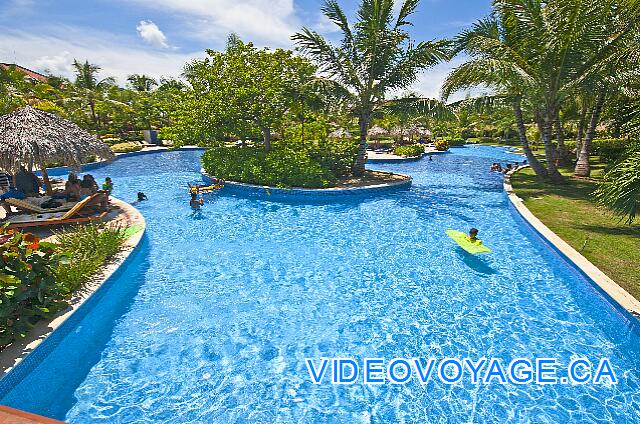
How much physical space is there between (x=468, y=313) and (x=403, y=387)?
272 centimetres

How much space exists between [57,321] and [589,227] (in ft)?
47.3

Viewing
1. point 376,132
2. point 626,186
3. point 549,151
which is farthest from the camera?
point 376,132

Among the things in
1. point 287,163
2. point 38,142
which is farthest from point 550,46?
point 38,142

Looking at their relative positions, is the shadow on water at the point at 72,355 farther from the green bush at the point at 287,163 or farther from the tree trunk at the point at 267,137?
the tree trunk at the point at 267,137

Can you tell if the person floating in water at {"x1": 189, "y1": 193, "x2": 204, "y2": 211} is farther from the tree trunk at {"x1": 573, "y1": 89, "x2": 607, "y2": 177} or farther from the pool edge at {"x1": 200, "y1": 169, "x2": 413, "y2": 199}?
the tree trunk at {"x1": 573, "y1": 89, "x2": 607, "y2": 177}

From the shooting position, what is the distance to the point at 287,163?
57.4 feet

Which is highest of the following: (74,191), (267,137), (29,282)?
(267,137)

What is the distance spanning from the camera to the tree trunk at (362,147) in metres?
19.7

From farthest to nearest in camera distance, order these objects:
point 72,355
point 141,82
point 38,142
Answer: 1. point 141,82
2. point 38,142
3. point 72,355

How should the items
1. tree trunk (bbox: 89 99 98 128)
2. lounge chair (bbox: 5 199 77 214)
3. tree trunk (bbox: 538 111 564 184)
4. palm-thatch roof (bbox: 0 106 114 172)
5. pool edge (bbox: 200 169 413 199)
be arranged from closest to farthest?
lounge chair (bbox: 5 199 77 214), palm-thatch roof (bbox: 0 106 114 172), pool edge (bbox: 200 169 413 199), tree trunk (bbox: 538 111 564 184), tree trunk (bbox: 89 99 98 128)

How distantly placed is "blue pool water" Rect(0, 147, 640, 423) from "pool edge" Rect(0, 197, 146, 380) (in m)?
0.33

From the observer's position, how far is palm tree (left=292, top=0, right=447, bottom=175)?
17328 millimetres

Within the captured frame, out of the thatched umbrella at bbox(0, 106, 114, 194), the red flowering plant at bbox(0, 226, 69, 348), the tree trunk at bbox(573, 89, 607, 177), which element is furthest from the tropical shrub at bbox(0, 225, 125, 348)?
the tree trunk at bbox(573, 89, 607, 177)

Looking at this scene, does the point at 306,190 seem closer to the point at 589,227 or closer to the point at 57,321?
→ the point at 589,227
